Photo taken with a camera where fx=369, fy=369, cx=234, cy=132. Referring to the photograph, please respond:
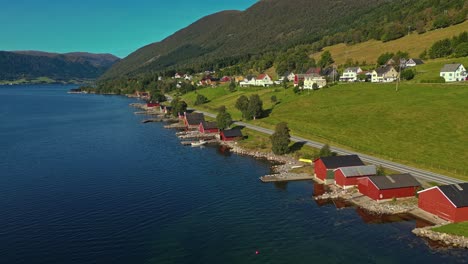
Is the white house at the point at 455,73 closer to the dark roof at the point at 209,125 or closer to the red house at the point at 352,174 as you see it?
the dark roof at the point at 209,125

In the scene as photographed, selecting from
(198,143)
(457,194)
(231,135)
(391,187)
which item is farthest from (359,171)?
(198,143)

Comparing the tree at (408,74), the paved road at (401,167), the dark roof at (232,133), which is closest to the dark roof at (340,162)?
the paved road at (401,167)

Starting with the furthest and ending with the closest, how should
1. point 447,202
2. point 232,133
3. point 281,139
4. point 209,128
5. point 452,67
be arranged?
point 452,67 → point 209,128 → point 232,133 → point 281,139 → point 447,202

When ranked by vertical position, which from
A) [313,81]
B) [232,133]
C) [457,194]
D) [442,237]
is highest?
[313,81]

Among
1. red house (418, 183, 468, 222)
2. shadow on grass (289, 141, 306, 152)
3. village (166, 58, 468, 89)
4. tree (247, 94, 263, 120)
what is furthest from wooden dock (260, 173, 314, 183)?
village (166, 58, 468, 89)

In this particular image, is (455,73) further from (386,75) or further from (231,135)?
(231,135)

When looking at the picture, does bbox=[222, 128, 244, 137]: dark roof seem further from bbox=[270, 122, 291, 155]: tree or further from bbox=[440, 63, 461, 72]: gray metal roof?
bbox=[440, 63, 461, 72]: gray metal roof
